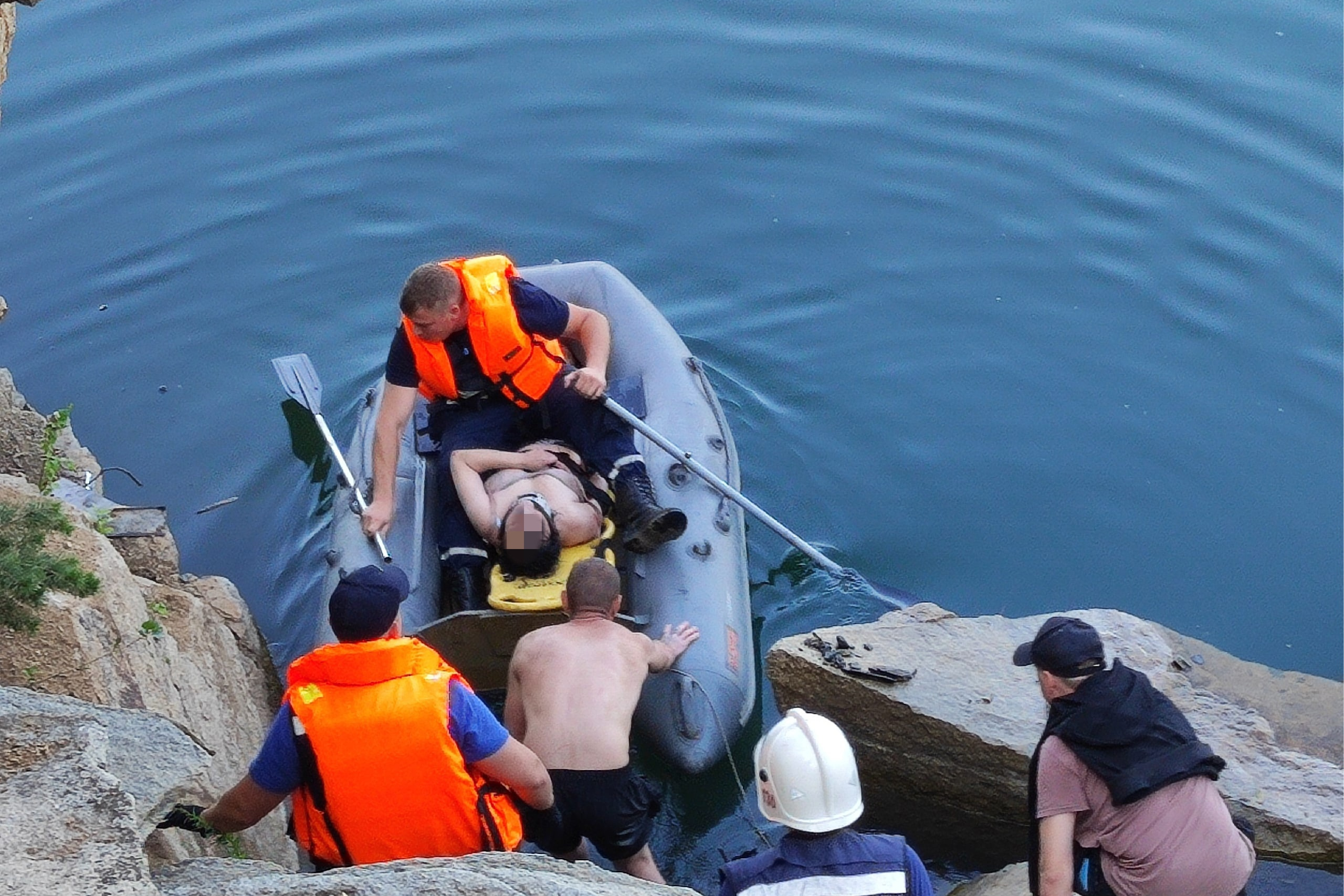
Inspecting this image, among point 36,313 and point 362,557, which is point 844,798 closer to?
point 362,557

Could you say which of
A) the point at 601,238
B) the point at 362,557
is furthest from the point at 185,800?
the point at 601,238

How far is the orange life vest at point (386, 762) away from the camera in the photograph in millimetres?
3348

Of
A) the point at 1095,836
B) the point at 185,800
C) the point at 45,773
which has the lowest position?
the point at 1095,836

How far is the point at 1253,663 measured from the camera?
524cm

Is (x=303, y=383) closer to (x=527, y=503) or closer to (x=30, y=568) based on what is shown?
(x=527, y=503)

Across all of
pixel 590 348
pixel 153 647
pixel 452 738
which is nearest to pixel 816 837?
pixel 452 738

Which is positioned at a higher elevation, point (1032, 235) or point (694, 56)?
point (694, 56)

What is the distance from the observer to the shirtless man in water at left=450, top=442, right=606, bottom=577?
4.84 meters

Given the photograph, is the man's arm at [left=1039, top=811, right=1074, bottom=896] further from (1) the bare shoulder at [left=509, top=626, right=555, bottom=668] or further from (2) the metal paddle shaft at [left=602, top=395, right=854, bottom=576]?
(2) the metal paddle shaft at [left=602, top=395, right=854, bottom=576]

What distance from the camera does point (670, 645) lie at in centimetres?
475

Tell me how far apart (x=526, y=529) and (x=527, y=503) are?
Result: 106 millimetres

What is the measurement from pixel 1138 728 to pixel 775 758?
929mm

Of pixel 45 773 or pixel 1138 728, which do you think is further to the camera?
pixel 1138 728

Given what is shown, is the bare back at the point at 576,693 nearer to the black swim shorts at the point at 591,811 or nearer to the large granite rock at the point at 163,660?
the black swim shorts at the point at 591,811
